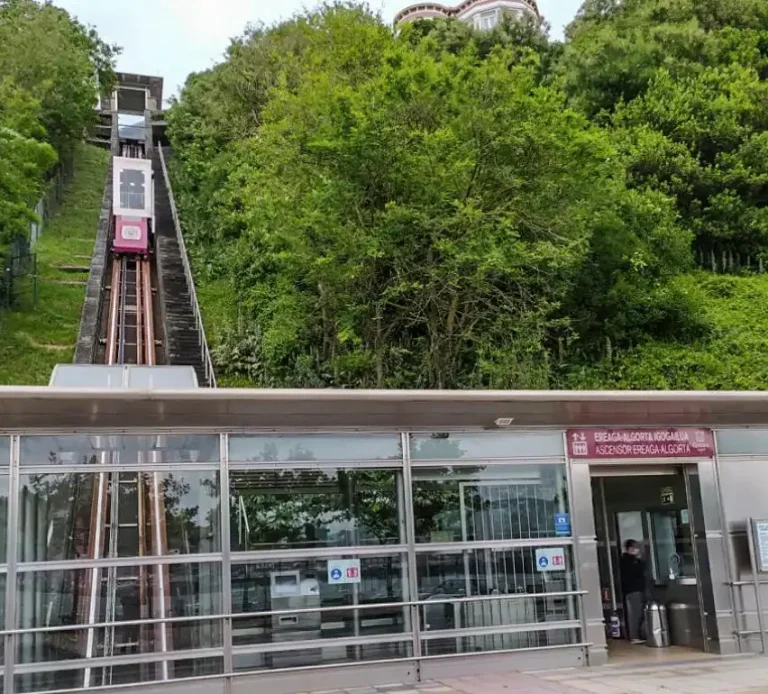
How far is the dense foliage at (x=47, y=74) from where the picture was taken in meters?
28.6

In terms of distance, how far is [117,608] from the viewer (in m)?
7.94

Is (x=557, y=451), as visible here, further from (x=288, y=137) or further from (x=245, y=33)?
(x=245, y=33)

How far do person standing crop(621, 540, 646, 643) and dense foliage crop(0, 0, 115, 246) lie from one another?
826 inches

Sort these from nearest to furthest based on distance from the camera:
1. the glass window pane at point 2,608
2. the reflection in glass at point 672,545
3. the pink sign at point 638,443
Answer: the glass window pane at point 2,608 → the pink sign at point 638,443 → the reflection in glass at point 672,545

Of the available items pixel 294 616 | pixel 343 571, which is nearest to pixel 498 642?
pixel 343 571

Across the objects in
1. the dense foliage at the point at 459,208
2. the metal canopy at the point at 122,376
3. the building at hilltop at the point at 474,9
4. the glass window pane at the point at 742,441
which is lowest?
the glass window pane at the point at 742,441

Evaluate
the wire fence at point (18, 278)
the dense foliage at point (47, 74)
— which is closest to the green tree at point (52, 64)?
the dense foliage at point (47, 74)

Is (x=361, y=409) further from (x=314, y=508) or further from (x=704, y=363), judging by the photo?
(x=704, y=363)

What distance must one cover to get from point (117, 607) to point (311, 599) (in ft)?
6.48

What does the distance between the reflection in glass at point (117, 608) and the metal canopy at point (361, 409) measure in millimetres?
1482

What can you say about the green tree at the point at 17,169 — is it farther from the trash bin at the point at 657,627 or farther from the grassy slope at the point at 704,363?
the trash bin at the point at 657,627

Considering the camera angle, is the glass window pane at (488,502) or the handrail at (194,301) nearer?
the glass window pane at (488,502)

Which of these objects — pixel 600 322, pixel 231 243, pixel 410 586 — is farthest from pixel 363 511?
pixel 231 243

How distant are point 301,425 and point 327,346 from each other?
44.7ft
